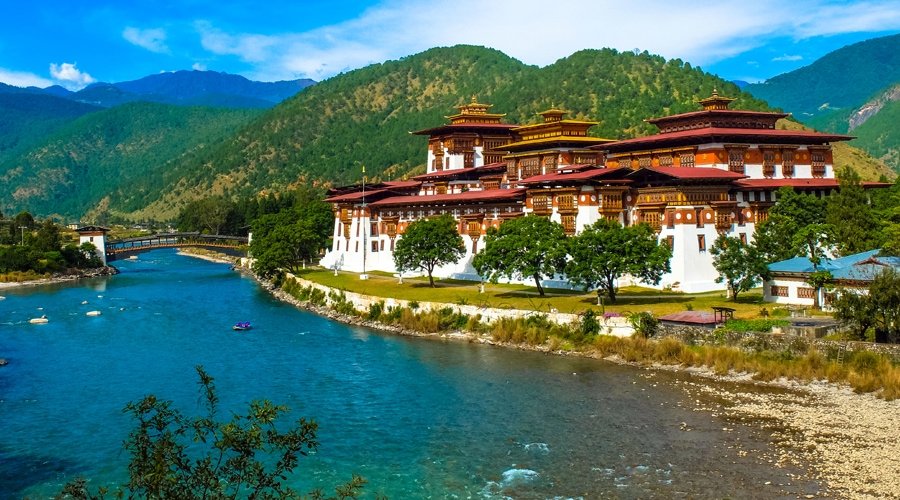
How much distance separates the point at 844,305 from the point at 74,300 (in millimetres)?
85669

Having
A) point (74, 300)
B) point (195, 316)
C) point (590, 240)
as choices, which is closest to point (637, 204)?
point (590, 240)

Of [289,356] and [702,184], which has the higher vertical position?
[702,184]

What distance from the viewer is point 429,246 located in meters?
91.9

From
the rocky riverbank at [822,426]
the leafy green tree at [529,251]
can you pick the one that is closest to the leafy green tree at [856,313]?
the rocky riverbank at [822,426]

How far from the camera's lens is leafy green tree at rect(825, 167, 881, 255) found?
74.2 m

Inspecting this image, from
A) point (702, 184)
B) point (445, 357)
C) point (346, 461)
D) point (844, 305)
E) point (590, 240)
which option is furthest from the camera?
point (702, 184)

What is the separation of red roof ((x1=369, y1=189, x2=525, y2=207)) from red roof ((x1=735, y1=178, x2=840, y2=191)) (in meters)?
21.5

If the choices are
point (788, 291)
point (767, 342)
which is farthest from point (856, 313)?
point (788, 291)

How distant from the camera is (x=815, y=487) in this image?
35.5 metres

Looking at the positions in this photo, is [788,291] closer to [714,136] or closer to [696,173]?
[696,173]

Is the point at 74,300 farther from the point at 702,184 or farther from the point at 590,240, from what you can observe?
the point at 702,184

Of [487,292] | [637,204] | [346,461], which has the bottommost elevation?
[346,461]

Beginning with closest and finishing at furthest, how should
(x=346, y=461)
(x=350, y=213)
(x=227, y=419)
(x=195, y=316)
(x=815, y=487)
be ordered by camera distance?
(x=815, y=487) < (x=346, y=461) < (x=227, y=419) < (x=195, y=316) < (x=350, y=213)

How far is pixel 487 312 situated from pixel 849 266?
26.6m
